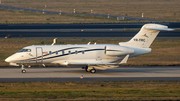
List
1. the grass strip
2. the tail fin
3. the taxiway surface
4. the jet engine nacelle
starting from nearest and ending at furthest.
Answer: the grass strip < the taxiway surface < the jet engine nacelle < the tail fin

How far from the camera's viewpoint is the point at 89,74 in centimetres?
3192

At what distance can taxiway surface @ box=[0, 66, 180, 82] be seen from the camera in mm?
29234

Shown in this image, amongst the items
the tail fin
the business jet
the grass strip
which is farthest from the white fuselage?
the grass strip

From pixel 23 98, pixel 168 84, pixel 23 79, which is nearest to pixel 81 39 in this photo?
pixel 23 79

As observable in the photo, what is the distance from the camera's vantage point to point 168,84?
25844mm

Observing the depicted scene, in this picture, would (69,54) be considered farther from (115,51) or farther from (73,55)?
(115,51)

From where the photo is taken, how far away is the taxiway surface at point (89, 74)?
2923 centimetres

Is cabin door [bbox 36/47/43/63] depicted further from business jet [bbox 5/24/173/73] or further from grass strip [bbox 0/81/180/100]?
grass strip [bbox 0/81/180/100]

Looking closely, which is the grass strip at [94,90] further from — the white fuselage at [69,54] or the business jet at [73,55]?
the white fuselage at [69,54]

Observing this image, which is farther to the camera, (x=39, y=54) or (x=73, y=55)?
(x=73, y=55)

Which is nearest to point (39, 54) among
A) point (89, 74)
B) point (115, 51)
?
point (89, 74)

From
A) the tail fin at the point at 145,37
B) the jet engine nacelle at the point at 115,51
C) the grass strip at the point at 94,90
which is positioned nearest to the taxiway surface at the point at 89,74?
the jet engine nacelle at the point at 115,51

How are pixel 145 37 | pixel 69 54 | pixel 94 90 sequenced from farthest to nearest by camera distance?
pixel 145 37
pixel 69 54
pixel 94 90

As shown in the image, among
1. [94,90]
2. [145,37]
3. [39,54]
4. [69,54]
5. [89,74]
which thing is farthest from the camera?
[145,37]
